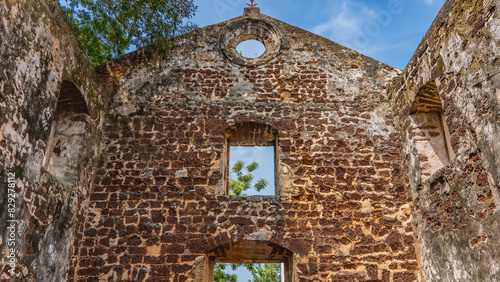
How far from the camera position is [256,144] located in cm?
698

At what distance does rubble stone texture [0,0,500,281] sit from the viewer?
435cm

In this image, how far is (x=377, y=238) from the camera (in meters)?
5.73

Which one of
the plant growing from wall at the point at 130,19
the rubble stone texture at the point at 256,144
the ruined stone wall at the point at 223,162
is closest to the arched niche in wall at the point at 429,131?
the rubble stone texture at the point at 256,144

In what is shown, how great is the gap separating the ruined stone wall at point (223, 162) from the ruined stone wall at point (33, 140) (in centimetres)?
59

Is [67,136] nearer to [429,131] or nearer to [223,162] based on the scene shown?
[223,162]

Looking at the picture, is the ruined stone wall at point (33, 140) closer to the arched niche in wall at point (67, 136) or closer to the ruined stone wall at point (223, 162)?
the arched niche in wall at point (67, 136)

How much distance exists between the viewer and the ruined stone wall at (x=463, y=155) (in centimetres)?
406

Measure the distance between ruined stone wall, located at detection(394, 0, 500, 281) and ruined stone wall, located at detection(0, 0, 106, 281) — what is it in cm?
484

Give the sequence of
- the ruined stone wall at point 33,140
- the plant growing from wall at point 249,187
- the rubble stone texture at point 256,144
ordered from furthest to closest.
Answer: the plant growing from wall at point 249,187
the rubble stone texture at point 256,144
the ruined stone wall at point 33,140

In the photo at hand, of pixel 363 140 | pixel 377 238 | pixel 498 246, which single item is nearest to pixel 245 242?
pixel 377 238

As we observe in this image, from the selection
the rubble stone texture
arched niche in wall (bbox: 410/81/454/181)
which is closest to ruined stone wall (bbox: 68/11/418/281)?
the rubble stone texture

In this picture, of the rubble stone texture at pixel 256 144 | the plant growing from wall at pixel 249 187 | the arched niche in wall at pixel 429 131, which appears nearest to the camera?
the rubble stone texture at pixel 256 144

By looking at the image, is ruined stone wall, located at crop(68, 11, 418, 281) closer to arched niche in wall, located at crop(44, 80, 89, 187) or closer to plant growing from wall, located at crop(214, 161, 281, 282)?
arched niche in wall, located at crop(44, 80, 89, 187)

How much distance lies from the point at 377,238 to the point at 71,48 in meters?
5.14
